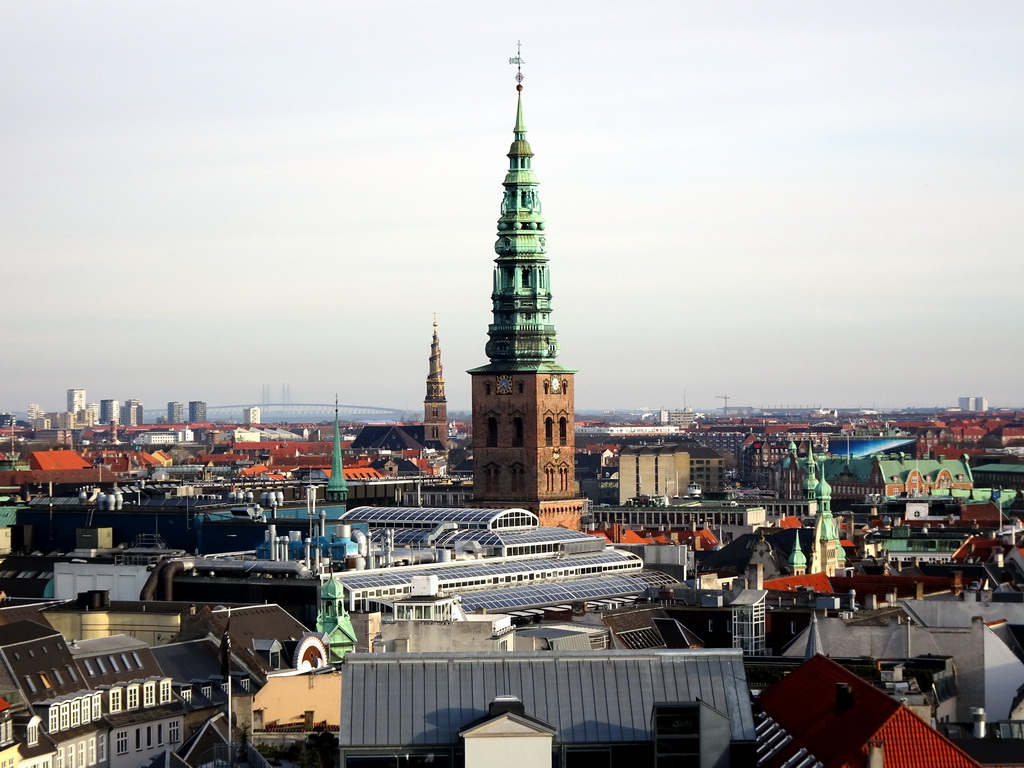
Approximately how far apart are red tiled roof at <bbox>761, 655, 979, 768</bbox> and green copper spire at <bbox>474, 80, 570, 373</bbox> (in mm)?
84716

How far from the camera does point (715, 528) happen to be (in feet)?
538

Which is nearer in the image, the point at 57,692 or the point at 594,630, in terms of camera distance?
the point at 57,692

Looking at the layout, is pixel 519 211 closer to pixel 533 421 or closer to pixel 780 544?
pixel 533 421

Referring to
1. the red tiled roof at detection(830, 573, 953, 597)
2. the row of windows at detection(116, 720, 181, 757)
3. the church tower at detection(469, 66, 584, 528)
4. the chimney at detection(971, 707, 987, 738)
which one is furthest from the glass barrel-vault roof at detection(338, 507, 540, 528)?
the chimney at detection(971, 707, 987, 738)

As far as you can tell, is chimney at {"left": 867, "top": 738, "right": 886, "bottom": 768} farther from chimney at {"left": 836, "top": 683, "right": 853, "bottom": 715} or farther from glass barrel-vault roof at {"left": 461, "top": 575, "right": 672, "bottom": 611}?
glass barrel-vault roof at {"left": 461, "top": 575, "right": 672, "bottom": 611}

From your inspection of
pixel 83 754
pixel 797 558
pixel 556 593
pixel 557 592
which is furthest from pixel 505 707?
pixel 797 558

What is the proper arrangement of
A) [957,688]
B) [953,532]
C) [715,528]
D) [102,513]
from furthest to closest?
[715,528] → [953,532] → [102,513] → [957,688]

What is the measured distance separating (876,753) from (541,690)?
22.8 ft

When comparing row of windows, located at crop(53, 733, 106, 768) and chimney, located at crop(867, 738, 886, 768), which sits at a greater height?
chimney, located at crop(867, 738, 886, 768)

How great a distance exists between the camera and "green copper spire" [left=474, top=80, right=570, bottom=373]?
439 feet

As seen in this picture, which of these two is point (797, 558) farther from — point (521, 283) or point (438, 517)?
point (521, 283)

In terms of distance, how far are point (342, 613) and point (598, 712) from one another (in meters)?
33.3

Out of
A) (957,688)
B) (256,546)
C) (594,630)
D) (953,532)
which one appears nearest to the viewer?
A: (957,688)

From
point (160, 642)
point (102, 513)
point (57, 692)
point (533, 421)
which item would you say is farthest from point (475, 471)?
point (57, 692)
